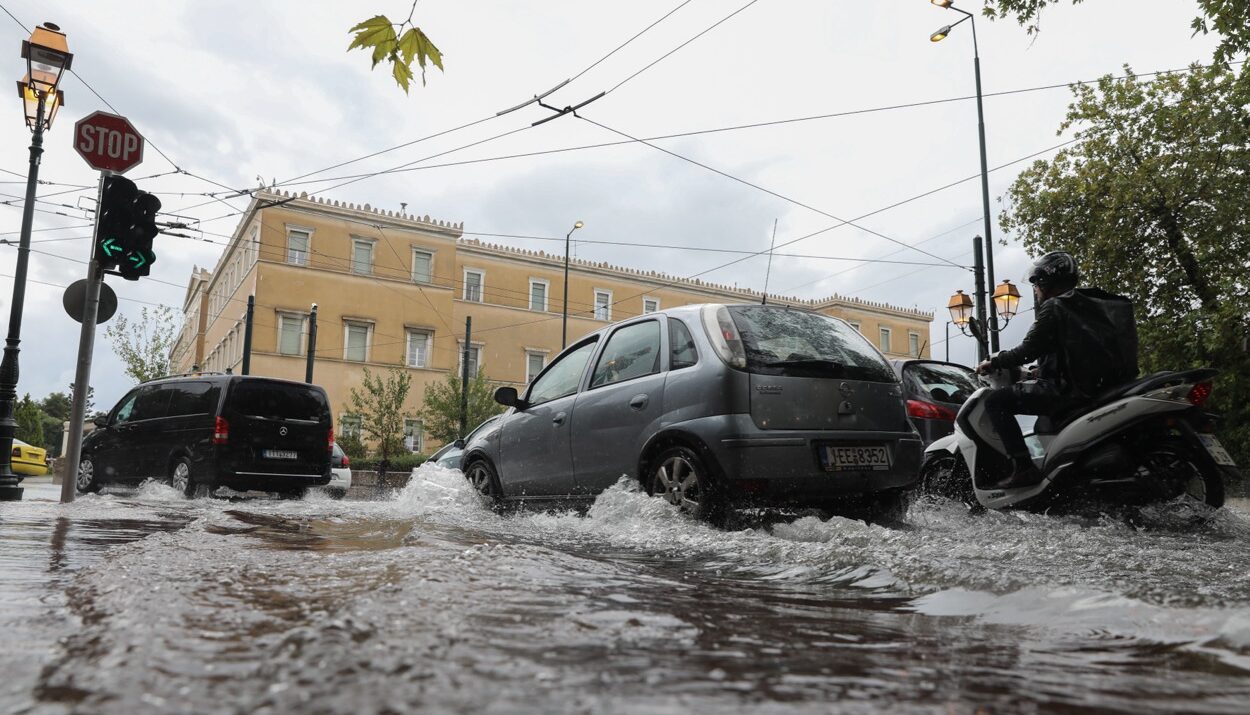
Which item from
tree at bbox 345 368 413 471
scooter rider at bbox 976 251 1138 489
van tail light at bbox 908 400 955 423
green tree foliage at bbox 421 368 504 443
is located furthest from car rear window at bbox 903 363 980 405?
green tree foliage at bbox 421 368 504 443

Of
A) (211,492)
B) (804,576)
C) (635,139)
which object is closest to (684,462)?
(804,576)

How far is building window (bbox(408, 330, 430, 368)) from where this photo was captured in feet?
135

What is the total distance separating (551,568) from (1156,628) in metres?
1.82

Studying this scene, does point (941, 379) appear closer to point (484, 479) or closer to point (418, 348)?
point (484, 479)

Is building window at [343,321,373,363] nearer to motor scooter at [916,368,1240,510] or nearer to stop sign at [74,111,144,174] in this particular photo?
stop sign at [74,111,144,174]

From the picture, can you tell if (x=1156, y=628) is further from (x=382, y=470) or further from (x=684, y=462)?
(x=382, y=470)

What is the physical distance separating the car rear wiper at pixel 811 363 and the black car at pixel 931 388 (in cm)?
301

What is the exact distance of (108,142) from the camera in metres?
7.73

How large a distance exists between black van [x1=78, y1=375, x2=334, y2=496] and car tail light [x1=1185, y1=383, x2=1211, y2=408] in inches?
373

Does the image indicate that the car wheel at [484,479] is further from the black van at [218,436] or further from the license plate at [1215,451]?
the license plate at [1215,451]

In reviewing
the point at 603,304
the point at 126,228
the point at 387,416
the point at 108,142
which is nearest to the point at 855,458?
the point at 126,228

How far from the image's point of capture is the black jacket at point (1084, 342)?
5.09m

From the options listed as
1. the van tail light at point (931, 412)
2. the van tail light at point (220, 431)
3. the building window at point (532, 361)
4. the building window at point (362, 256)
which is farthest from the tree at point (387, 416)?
the van tail light at point (931, 412)

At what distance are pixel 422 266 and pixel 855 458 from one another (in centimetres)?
3869
